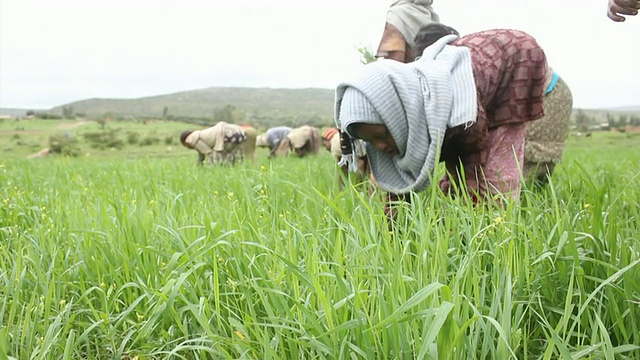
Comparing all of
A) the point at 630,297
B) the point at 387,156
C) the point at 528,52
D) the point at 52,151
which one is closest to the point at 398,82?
the point at 387,156

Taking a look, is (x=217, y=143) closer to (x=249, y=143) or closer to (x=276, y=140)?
(x=249, y=143)

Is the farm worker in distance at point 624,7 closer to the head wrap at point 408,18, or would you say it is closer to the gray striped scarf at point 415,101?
the gray striped scarf at point 415,101

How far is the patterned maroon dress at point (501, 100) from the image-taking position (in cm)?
223

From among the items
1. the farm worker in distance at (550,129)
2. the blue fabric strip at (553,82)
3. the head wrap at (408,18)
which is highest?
the head wrap at (408,18)

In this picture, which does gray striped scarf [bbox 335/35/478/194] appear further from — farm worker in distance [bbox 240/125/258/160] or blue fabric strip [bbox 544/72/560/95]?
farm worker in distance [bbox 240/125/258/160]

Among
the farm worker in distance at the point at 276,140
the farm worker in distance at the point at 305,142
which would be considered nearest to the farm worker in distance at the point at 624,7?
the farm worker in distance at the point at 305,142

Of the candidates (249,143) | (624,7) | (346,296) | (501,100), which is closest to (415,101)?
(501,100)

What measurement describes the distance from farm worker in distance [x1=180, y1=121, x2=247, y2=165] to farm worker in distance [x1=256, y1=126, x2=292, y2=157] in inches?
129

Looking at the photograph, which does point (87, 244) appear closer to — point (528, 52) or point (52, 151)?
point (528, 52)

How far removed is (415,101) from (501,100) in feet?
1.53

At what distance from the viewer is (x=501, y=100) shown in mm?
2303

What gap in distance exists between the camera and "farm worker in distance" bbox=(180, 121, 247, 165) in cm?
834

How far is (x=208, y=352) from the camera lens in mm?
1307

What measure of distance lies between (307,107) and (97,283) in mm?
17177
